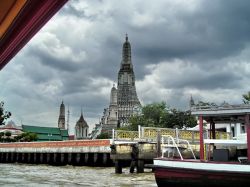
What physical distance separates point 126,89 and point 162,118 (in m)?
37.4

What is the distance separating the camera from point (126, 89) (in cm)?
9606

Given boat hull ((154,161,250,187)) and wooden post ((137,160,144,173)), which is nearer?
boat hull ((154,161,250,187))

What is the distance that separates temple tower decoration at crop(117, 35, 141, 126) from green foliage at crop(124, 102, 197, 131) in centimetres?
2672

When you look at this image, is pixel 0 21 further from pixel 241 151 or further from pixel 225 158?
pixel 241 151

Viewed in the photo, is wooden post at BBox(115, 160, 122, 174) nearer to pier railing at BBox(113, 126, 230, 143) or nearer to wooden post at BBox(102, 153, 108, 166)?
pier railing at BBox(113, 126, 230, 143)

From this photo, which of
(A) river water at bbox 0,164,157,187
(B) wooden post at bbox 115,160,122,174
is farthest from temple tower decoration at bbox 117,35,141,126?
(A) river water at bbox 0,164,157,187

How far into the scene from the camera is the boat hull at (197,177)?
9672mm

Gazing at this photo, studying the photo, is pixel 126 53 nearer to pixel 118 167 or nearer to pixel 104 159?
pixel 104 159

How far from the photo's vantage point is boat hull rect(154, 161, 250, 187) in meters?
9.67

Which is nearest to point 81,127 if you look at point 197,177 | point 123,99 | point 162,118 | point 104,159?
point 123,99

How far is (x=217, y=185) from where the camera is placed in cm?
987

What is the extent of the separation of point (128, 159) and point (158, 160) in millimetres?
7768

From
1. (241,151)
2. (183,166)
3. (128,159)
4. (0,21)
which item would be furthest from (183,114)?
(0,21)

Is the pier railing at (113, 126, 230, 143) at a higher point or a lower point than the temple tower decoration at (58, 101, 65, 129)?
lower
